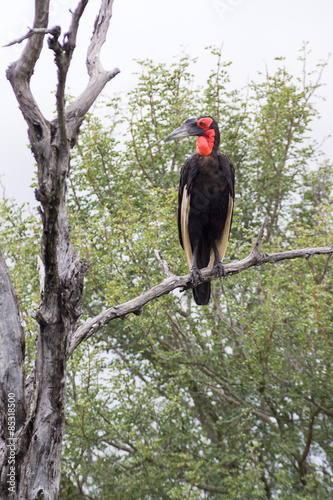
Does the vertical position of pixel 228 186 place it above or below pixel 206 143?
below

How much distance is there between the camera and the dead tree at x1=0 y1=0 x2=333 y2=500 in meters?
3.49

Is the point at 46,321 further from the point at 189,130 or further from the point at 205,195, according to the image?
the point at 189,130

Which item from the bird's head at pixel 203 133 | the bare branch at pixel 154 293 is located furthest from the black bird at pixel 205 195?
the bare branch at pixel 154 293

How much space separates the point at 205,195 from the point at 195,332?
4.56 meters

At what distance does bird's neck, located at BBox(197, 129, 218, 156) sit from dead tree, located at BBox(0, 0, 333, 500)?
150 cm

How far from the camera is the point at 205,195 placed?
17.9ft

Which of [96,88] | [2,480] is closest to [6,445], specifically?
[2,480]

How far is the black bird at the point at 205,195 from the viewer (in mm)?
5434

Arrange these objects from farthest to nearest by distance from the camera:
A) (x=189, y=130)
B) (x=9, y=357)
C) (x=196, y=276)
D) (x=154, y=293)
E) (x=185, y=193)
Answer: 1. (x=189, y=130)
2. (x=185, y=193)
3. (x=196, y=276)
4. (x=154, y=293)
5. (x=9, y=357)

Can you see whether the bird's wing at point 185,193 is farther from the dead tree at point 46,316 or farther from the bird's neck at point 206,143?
the dead tree at point 46,316

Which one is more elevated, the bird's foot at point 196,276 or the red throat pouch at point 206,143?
the red throat pouch at point 206,143

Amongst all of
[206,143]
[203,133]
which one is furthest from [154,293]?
[203,133]

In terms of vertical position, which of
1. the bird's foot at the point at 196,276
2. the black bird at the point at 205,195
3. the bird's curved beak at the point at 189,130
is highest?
the bird's curved beak at the point at 189,130

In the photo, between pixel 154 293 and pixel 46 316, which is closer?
pixel 46 316
